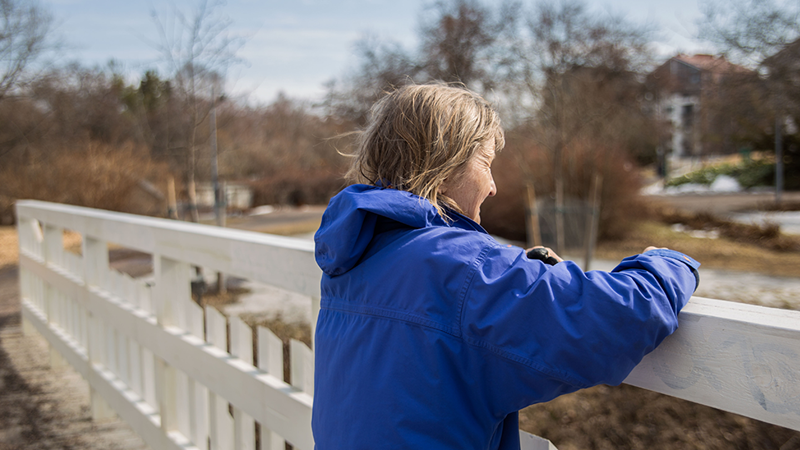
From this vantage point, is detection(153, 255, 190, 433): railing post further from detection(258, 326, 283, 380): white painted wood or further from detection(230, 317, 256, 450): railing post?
detection(258, 326, 283, 380): white painted wood

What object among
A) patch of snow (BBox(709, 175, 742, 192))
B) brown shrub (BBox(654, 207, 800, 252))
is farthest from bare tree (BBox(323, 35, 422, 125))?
patch of snow (BBox(709, 175, 742, 192))

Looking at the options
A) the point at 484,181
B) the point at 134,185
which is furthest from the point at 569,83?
the point at 134,185

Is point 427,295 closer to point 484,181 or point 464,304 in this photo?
point 464,304

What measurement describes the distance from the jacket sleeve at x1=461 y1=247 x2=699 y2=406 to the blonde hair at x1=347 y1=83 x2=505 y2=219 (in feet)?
0.74

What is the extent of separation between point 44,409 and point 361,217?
3.18 m

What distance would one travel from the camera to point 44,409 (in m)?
3.20

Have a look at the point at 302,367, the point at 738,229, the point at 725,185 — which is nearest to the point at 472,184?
the point at 302,367

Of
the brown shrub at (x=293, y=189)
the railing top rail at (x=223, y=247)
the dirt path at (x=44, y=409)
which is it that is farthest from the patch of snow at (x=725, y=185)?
the railing top rail at (x=223, y=247)

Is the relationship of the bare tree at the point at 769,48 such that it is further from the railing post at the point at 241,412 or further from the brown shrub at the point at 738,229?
the railing post at the point at 241,412

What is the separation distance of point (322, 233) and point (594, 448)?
2.63m

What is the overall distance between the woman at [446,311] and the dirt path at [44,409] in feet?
7.75

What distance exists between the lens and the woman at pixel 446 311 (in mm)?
828

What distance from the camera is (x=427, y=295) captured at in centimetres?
Answer: 90

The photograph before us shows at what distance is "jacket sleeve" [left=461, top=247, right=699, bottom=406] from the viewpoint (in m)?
0.81
